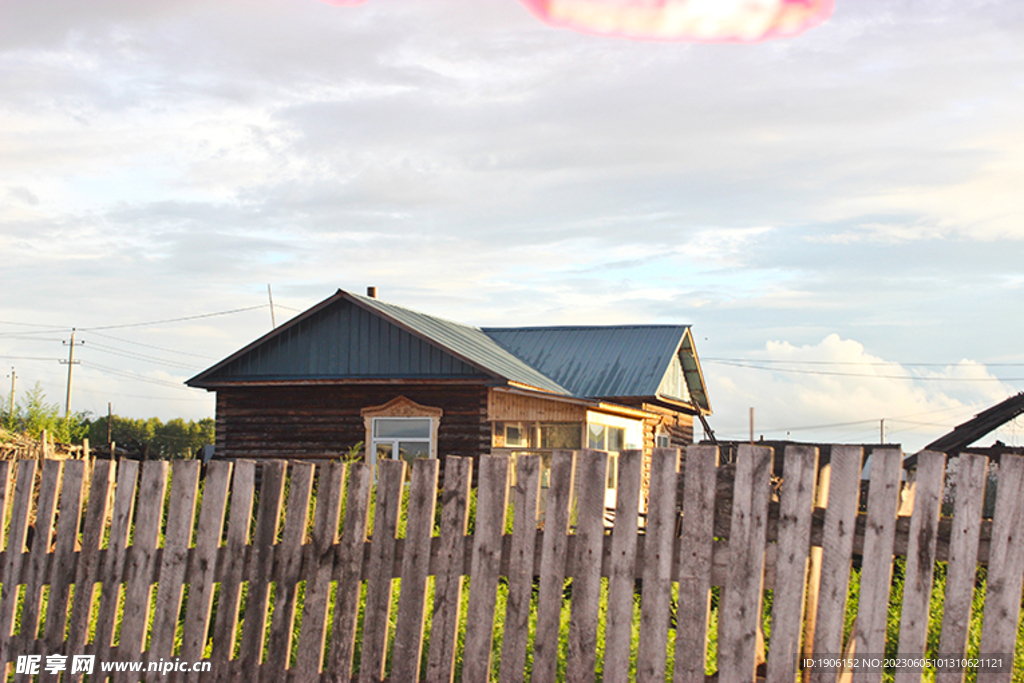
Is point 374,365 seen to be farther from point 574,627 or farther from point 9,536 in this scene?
point 574,627

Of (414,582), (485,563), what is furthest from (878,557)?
(414,582)

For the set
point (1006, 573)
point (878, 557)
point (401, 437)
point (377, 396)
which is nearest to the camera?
point (1006, 573)

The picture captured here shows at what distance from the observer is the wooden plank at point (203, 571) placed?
19.3ft

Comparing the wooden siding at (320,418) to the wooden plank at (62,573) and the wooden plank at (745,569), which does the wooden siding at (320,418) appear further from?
the wooden plank at (745,569)

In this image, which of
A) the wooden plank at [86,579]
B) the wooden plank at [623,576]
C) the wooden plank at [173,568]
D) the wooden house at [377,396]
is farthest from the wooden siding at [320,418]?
the wooden plank at [623,576]

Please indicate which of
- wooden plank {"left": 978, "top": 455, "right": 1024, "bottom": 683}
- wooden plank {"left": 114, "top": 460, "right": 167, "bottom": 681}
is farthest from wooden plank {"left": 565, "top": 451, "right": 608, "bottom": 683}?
wooden plank {"left": 114, "top": 460, "right": 167, "bottom": 681}

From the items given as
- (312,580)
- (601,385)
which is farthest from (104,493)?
(601,385)

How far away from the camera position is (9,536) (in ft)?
22.1

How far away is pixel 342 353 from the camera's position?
21.5 meters

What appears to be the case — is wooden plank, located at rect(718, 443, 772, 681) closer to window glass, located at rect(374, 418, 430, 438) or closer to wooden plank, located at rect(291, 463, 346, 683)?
wooden plank, located at rect(291, 463, 346, 683)

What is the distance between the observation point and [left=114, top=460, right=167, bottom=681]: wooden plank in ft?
20.0

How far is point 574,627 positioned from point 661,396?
2300cm

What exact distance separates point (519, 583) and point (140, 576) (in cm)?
267

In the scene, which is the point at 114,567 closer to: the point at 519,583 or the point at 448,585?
the point at 448,585
